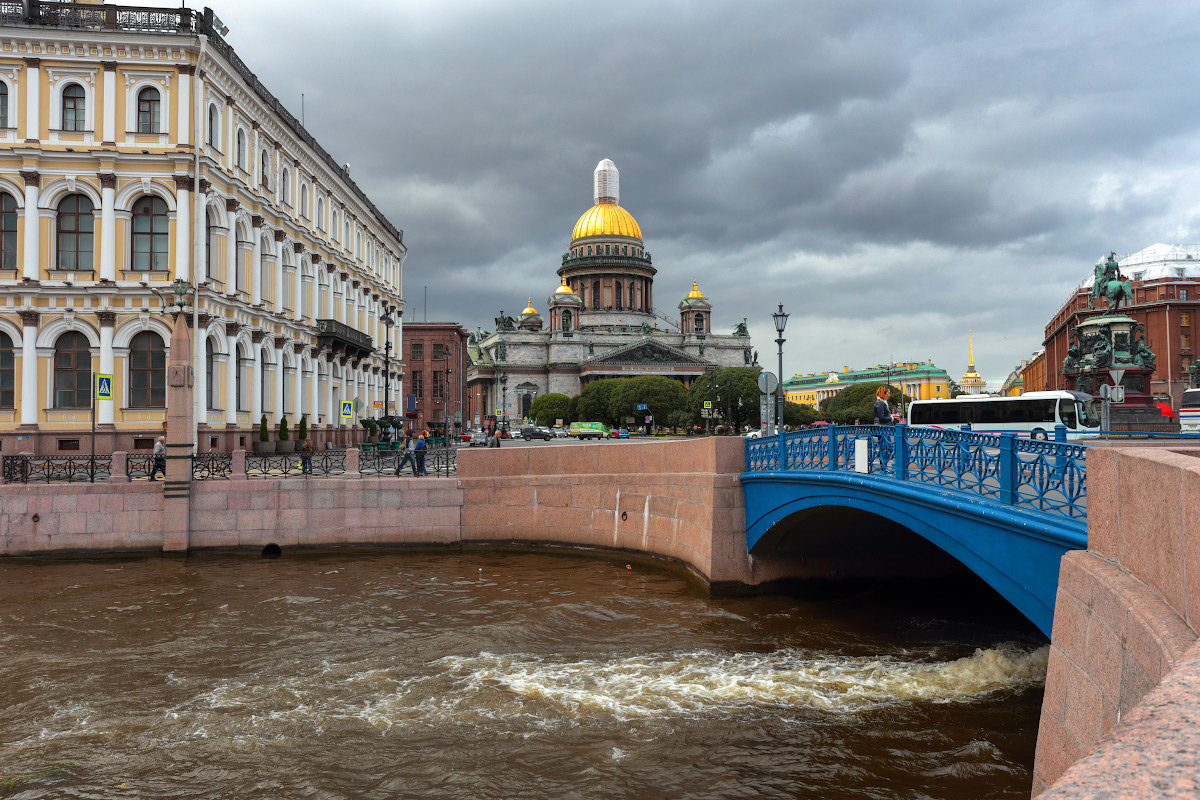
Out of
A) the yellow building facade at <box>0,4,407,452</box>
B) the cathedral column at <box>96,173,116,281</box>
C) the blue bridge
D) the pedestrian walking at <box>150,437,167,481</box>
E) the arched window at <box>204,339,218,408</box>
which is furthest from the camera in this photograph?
the arched window at <box>204,339,218,408</box>

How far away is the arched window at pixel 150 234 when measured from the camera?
94.1 feet

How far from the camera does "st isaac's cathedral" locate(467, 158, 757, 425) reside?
114 metres

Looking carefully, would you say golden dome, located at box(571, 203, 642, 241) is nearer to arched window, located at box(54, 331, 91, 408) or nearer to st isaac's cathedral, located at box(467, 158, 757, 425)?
st isaac's cathedral, located at box(467, 158, 757, 425)

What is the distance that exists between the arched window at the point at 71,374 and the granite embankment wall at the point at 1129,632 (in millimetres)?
30708

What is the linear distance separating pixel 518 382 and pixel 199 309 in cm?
9089

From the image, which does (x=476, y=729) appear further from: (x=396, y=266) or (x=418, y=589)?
(x=396, y=266)

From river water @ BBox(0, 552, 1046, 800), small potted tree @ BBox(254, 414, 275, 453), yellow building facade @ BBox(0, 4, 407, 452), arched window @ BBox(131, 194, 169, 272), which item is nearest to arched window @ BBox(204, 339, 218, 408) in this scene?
yellow building facade @ BBox(0, 4, 407, 452)

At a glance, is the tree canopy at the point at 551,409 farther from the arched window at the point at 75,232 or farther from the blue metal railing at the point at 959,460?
the blue metal railing at the point at 959,460

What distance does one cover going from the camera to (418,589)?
55.9 ft

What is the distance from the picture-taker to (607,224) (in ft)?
417

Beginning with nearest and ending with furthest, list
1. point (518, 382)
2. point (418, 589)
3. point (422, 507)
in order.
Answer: point (418, 589) < point (422, 507) < point (518, 382)

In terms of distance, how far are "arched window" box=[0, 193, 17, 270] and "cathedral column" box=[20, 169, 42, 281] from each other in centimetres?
88

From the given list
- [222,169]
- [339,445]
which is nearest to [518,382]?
[339,445]

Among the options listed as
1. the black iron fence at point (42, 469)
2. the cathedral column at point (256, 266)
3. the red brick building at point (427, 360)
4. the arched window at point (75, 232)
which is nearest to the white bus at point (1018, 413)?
the black iron fence at point (42, 469)
